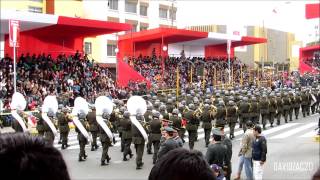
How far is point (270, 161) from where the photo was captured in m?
13.7

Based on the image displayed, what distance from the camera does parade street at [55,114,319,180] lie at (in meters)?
12.2

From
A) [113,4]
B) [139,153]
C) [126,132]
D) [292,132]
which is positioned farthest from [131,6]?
[139,153]

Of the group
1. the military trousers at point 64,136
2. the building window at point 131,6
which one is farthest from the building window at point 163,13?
the military trousers at point 64,136

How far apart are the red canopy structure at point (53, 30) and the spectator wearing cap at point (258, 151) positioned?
648 inches

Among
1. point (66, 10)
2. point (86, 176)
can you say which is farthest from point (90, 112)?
point (66, 10)

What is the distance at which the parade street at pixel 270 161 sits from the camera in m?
12.2

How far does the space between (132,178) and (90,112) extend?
15.4 feet

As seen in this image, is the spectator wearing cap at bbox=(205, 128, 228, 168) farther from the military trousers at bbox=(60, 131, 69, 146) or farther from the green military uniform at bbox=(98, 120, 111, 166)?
the military trousers at bbox=(60, 131, 69, 146)

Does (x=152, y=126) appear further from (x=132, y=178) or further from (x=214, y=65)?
(x=214, y=65)

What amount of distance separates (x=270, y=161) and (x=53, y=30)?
17783mm

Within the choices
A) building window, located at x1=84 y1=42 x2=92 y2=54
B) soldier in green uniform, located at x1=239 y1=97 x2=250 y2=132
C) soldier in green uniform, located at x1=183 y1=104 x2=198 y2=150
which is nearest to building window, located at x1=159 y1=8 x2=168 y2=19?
building window, located at x1=84 y1=42 x2=92 y2=54

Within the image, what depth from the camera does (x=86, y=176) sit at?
12.2 meters

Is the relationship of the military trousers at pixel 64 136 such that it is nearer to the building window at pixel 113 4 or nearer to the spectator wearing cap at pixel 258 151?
the spectator wearing cap at pixel 258 151

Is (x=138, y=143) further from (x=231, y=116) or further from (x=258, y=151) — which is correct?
(x=231, y=116)
